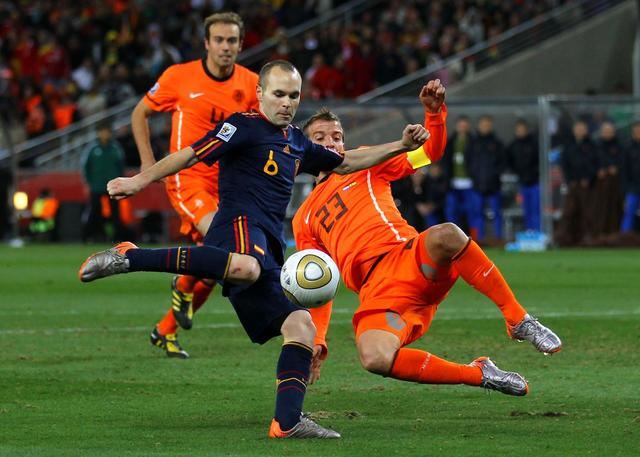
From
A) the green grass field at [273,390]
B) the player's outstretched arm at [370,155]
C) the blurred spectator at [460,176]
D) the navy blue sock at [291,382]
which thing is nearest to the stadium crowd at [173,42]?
the blurred spectator at [460,176]

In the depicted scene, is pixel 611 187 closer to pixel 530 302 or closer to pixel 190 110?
pixel 530 302

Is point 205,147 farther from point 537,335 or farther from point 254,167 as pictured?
point 537,335

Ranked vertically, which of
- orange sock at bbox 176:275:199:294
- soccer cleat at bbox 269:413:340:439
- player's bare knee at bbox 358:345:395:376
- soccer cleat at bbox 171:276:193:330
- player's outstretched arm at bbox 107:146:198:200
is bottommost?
soccer cleat at bbox 171:276:193:330

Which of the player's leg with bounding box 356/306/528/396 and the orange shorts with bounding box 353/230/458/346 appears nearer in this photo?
the player's leg with bounding box 356/306/528/396

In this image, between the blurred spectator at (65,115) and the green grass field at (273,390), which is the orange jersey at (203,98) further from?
the blurred spectator at (65,115)

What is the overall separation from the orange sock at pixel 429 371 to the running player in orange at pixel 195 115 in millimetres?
3340

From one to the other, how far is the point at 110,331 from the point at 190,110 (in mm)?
2250

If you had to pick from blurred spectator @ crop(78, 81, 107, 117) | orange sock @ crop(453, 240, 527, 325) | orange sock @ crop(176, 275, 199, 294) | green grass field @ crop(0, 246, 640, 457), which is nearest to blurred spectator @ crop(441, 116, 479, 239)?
green grass field @ crop(0, 246, 640, 457)

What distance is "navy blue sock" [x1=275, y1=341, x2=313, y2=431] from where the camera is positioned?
7188 millimetres

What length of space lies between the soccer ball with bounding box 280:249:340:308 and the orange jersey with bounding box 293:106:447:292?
616 millimetres

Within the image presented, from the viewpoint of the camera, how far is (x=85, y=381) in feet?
30.8

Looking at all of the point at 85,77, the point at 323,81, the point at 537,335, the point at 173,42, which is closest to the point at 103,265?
the point at 537,335

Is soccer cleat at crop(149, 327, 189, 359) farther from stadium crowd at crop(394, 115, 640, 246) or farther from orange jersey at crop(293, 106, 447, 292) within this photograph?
stadium crowd at crop(394, 115, 640, 246)

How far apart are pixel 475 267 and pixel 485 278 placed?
0.08 meters
